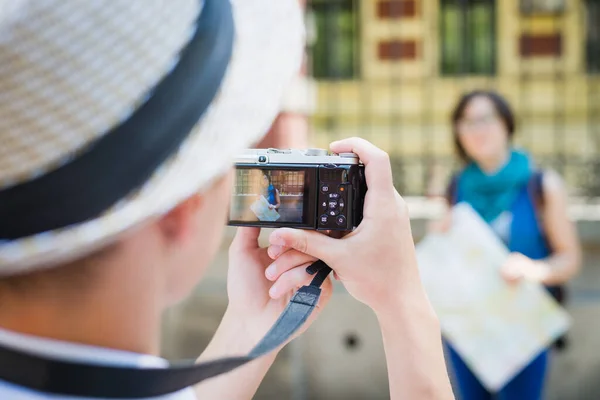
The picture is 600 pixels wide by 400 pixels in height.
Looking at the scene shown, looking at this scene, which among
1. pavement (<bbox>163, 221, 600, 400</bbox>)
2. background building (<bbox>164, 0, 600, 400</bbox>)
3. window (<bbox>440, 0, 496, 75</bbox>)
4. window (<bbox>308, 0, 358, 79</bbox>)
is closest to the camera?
pavement (<bbox>163, 221, 600, 400</bbox>)

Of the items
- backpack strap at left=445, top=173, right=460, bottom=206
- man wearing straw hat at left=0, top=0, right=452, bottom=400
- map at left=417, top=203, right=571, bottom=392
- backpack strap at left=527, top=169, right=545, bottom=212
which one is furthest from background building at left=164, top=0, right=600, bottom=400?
man wearing straw hat at left=0, top=0, right=452, bottom=400

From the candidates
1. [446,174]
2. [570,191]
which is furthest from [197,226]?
[446,174]

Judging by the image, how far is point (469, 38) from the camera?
37.1 ft

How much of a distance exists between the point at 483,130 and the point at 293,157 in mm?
2267

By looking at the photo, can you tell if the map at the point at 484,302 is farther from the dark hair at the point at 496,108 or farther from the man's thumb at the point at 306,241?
the man's thumb at the point at 306,241

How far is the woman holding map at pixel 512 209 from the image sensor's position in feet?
10.9

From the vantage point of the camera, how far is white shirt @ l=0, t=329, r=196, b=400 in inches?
29.8

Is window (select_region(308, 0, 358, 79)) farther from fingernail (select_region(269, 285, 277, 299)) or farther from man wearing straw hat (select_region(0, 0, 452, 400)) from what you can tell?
man wearing straw hat (select_region(0, 0, 452, 400))

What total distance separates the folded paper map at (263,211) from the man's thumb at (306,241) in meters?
0.10

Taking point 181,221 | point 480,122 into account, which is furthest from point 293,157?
point 480,122

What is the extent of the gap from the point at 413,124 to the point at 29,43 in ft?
34.5

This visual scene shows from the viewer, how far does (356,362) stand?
5.02m

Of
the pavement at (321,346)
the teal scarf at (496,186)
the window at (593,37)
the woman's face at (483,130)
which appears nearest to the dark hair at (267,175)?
the teal scarf at (496,186)

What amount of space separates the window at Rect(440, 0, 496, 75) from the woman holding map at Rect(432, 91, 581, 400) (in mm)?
7831
